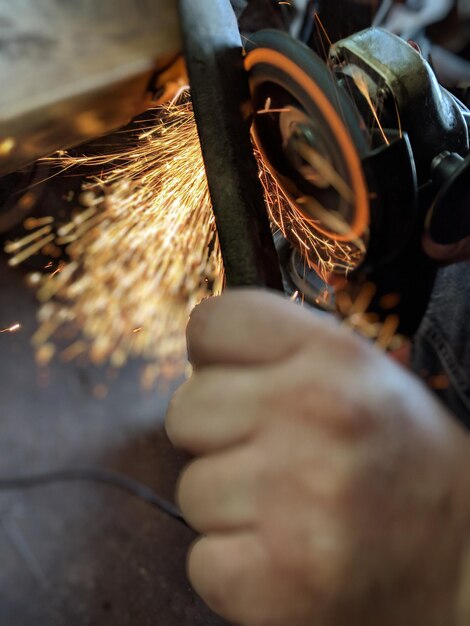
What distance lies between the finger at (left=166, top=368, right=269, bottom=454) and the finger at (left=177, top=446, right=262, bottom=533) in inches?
0.7

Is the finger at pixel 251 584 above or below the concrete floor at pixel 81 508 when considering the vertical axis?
above

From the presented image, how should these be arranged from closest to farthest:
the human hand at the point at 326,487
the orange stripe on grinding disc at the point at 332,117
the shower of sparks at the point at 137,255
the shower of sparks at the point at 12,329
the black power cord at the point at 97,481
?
the human hand at the point at 326,487, the orange stripe on grinding disc at the point at 332,117, the shower of sparks at the point at 137,255, the black power cord at the point at 97,481, the shower of sparks at the point at 12,329

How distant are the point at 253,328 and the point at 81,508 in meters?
1.54

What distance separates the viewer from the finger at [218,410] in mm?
600

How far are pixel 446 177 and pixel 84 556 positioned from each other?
1640 millimetres

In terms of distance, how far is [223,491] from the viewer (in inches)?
23.9

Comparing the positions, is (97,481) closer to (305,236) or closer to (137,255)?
(137,255)

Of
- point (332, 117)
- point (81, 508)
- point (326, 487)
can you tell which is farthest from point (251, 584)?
point (81, 508)

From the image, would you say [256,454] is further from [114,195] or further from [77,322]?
A: [77,322]

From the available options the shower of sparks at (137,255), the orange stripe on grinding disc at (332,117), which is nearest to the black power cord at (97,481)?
the shower of sparks at (137,255)

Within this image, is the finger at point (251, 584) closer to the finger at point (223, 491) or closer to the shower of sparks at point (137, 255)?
the finger at point (223, 491)

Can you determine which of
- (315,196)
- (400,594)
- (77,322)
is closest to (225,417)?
(400,594)

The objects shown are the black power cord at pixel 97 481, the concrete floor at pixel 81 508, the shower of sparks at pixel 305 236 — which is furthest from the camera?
the black power cord at pixel 97 481

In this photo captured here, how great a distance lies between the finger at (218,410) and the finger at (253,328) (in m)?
0.02
